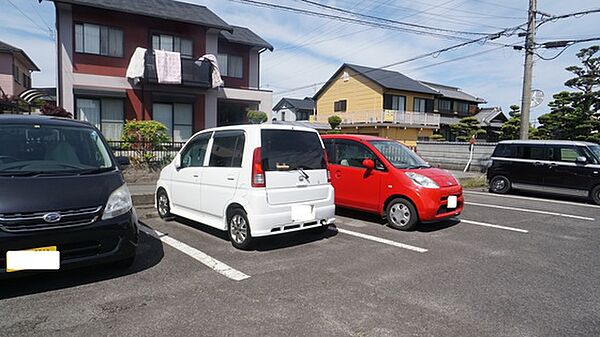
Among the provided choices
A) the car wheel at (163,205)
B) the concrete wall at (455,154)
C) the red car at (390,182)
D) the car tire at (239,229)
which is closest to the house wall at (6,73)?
the car wheel at (163,205)

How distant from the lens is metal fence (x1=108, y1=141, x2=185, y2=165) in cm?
1021

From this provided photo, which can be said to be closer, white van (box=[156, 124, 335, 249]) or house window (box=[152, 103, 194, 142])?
white van (box=[156, 124, 335, 249])

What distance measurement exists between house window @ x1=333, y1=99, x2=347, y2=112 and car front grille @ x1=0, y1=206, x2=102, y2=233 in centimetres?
3158

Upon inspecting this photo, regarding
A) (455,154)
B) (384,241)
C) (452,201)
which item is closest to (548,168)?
(452,201)

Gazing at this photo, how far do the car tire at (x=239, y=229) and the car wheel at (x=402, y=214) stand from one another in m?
2.61

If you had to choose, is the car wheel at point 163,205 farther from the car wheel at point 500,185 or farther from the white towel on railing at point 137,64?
the car wheel at point 500,185

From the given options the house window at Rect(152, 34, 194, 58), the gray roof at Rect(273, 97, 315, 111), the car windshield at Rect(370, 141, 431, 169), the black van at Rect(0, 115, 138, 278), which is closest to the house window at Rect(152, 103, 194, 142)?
the house window at Rect(152, 34, 194, 58)

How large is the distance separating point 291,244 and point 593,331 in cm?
324

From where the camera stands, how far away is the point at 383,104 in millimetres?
29688

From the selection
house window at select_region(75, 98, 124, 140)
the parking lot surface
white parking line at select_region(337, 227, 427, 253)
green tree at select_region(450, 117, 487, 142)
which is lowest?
the parking lot surface

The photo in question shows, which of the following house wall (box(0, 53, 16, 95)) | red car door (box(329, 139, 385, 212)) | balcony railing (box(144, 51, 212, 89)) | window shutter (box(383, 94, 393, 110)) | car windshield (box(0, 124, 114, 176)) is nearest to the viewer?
car windshield (box(0, 124, 114, 176))

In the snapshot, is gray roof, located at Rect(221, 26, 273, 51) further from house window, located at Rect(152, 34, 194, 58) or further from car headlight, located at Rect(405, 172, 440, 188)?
car headlight, located at Rect(405, 172, 440, 188)

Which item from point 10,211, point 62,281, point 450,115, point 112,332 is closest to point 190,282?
point 112,332

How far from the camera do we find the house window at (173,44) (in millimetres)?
14532
